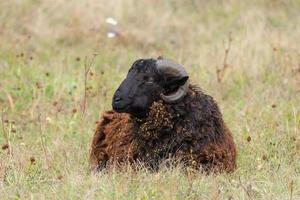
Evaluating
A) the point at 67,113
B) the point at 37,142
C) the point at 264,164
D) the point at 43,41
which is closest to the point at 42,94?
the point at 67,113

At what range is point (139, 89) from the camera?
8250mm

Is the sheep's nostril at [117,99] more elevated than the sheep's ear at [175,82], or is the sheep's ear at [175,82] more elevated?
the sheep's ear at [175,82]

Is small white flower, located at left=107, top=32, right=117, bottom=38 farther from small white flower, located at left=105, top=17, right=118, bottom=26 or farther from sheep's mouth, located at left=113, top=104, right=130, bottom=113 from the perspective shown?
sheep's mouth, located at left=113, top=104, right=130, bottom=113

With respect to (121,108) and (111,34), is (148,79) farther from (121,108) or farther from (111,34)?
(111,34)

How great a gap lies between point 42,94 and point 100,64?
1.94 metres

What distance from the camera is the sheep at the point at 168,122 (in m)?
8.18

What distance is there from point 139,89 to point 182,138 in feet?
2.10

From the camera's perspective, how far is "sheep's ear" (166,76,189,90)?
8305 millimetres

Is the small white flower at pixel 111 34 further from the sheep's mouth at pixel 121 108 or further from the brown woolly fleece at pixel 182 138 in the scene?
the sheep's mouth at pixel 121 108

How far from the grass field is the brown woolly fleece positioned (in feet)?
0.98

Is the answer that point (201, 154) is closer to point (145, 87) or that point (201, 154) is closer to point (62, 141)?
point (145, 87)

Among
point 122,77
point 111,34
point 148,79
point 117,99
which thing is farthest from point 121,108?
point 111,34

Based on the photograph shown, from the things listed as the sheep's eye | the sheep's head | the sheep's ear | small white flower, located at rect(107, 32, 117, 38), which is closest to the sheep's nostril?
the sheep's head

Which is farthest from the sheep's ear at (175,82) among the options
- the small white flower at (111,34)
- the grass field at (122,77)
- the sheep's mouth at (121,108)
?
the small white flower at (111,34)
